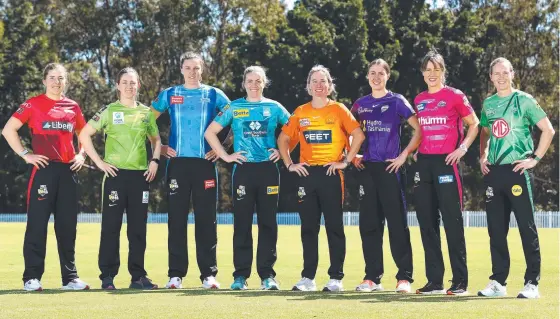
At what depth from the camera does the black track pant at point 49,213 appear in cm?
1153

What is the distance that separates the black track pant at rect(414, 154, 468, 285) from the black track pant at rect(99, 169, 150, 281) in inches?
128

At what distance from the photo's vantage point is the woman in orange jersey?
11.5m

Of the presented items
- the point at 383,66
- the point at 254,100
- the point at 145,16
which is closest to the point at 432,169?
the point at 383,66

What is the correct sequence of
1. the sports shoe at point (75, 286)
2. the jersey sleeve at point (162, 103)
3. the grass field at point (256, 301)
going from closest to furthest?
the grass field at point (256, 301), the sports shoe at point (75, 286), the jersey sleeve at point (162, 103)

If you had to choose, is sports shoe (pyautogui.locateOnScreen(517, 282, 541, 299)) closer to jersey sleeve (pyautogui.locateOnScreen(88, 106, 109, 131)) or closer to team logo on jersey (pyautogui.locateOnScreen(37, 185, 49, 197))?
jersey sleeve (pyautogui.locateOnScreen(88, 106, 109, 131))

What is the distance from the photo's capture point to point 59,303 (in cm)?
985

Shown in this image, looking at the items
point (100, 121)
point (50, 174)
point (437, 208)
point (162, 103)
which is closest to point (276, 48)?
point (162, 103)

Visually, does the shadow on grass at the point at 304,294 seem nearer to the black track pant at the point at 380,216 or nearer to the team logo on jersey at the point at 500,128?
the black track pant at the point at 380,216

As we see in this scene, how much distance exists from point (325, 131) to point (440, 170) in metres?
1.44

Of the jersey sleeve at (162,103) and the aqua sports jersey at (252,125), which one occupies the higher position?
the jersey sleeve at (162,103)

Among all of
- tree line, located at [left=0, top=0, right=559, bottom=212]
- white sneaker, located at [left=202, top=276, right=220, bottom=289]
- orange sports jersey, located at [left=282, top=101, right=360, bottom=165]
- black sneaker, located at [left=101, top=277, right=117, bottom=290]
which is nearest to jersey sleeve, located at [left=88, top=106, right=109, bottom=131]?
black sneaker, located at [left=101, top=277, right=117, bottom=290]

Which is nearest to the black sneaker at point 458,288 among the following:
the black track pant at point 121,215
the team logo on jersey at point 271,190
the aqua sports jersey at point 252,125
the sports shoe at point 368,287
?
the sports shoe at point 368,287

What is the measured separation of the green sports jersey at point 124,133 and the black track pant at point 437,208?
3250mm

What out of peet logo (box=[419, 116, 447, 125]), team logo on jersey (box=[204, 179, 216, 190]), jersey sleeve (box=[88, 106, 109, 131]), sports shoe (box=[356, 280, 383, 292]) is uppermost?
jersey sleeve (box=[88, 106, 109, 131])
